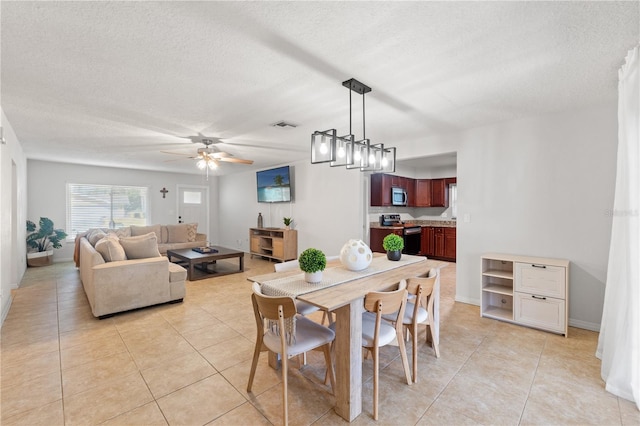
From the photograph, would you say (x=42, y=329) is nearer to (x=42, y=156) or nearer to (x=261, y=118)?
(x=261, y=118)

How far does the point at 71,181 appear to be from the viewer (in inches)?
274

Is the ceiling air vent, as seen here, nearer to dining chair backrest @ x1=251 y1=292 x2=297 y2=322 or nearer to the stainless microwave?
dining chair backrest @ x1=251 y1=292 x2=297 y2=322

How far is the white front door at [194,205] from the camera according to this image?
866 centimetres

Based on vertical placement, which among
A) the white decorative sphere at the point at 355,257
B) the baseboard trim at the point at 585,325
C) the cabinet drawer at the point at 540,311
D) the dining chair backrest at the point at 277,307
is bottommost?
the baseboard trim at the point at 585,325

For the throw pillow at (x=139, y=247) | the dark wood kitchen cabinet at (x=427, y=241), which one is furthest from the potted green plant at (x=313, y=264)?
the dark wood kitchen cabinet at (x=427, y=241)

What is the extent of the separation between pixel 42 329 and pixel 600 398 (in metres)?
5.03

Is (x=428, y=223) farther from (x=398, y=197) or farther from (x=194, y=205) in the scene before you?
(x=194, y=205)

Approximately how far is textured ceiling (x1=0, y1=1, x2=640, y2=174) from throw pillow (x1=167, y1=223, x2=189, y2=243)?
3.65 m

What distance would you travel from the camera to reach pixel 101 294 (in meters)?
3.34

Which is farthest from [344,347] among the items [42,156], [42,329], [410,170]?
[42,156]

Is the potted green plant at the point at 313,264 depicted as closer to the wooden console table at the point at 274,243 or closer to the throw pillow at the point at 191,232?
the wooden console table at the point at 274,243

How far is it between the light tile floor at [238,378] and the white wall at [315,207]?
8.64 feet

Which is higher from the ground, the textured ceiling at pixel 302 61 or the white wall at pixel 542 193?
the textured ceiling at pixel 302 61

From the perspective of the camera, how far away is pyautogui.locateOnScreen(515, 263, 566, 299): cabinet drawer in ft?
9.72
